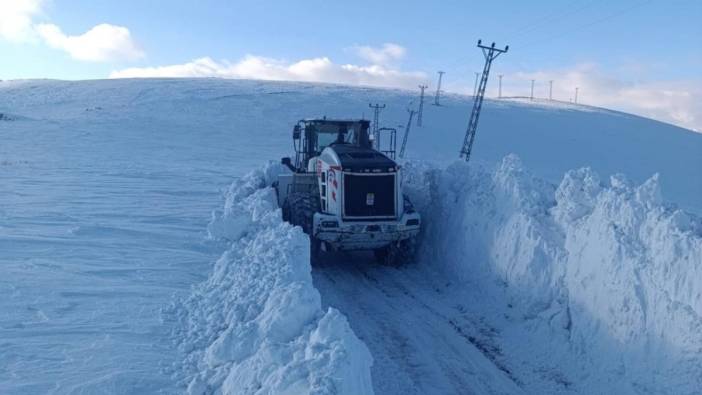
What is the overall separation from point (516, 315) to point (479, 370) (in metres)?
1.96

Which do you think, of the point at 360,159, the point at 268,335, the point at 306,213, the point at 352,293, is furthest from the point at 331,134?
the point at 268,335

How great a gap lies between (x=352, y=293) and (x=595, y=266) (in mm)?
4071

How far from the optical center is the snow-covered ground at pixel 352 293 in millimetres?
5473

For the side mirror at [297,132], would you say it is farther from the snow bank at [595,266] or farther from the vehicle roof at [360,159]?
the snow bank at [595,266]

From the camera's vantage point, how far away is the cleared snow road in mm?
7094

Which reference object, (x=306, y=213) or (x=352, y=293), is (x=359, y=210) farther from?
(x=352, y=293)

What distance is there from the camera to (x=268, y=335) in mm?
5684

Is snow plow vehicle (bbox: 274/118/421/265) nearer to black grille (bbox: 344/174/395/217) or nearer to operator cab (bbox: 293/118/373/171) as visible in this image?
black grille (bbox: 344/174/395/217)

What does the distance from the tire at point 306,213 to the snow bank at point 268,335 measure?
3276mm

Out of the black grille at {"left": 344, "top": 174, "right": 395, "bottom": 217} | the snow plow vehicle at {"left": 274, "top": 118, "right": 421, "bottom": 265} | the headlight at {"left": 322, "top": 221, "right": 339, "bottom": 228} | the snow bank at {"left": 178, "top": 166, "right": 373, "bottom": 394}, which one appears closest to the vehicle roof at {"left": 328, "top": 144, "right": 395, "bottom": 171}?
the snow plow vehicle at {"left": 274, "top": 118, "right": 421, "bottom": 265}

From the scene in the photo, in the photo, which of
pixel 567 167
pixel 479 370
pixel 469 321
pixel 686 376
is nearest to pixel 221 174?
pixel 469 321

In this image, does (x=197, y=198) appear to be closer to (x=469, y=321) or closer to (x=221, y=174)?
(x=221, y=174)

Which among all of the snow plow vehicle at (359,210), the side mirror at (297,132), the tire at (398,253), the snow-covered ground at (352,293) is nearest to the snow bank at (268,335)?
the snow-covered ground at (352,293)

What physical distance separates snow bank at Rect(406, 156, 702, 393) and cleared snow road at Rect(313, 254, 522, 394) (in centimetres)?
78
